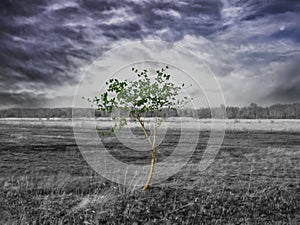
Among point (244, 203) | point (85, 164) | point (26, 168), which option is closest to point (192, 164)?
point (85, 164)

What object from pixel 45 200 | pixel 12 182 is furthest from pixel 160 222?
pixel 12 182

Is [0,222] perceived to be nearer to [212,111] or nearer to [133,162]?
[212,111]

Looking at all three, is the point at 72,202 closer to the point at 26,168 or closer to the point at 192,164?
the point at 26,168

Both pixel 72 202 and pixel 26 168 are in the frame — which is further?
pixel 26 168

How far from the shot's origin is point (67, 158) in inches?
840

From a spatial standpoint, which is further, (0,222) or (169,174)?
(169,174)

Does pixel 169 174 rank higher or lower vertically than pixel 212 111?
lower

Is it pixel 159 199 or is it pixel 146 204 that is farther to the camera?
pixel 159 199

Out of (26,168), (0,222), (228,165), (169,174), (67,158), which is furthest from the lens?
(67,158)

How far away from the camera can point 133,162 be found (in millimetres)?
→ 19938

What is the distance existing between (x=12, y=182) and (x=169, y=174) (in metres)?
7.15

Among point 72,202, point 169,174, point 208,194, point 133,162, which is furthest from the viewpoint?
point 133,162

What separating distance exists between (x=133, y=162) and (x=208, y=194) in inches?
373

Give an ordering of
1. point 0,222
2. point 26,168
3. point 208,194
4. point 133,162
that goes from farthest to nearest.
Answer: point 133,162
point 26,168
point 208,194
point 0,222
